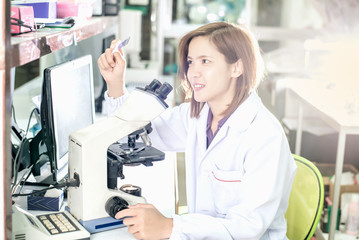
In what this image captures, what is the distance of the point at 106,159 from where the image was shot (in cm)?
116

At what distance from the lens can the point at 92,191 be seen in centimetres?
115

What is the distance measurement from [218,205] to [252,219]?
200mm

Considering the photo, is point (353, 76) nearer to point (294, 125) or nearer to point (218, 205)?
point (294, 125)

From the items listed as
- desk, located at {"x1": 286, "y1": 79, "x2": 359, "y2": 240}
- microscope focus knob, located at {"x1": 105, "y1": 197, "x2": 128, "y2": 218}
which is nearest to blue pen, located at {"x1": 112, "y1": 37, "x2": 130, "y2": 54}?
microscope focus knob, located at {"x1": 105, "y1": 197, "x2": 128, "y2": 218}

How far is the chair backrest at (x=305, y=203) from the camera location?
1.50 meters

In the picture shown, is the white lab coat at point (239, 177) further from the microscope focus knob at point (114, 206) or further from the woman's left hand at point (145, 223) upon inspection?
the microscope focus knob at point (114, 206)

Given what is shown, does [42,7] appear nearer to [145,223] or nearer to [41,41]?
[41,41]

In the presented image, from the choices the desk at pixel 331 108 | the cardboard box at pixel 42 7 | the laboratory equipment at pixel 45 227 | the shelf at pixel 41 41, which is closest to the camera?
the shelf at pixel 41 41

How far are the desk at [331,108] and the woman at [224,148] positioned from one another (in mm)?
1152

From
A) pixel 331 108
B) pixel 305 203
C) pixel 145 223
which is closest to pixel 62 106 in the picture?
pixel 145 223

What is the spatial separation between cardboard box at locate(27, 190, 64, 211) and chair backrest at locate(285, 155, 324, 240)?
0.76 metres

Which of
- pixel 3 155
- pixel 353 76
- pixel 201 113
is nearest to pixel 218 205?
pixel 201 113

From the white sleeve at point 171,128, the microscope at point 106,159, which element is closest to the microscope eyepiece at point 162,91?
the microscope at point 106,159

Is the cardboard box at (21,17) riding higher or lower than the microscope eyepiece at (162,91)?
higher
